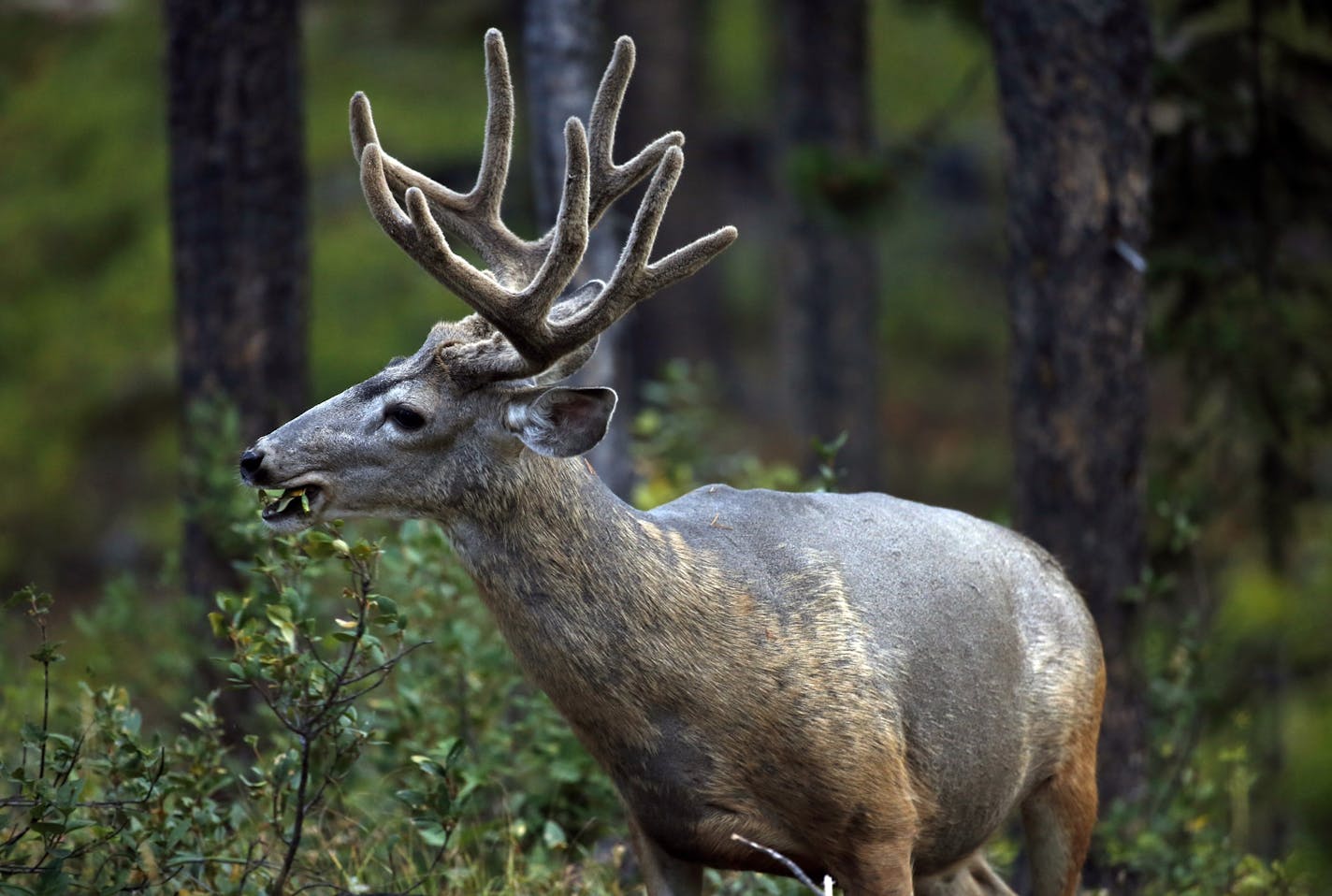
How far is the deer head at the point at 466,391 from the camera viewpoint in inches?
181

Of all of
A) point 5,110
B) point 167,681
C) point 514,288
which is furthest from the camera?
point 5,110

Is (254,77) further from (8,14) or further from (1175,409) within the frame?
(1175,409)

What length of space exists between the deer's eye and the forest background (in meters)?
0.36

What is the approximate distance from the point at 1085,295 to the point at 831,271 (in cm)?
779

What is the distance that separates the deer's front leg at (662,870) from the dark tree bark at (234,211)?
3554 mm

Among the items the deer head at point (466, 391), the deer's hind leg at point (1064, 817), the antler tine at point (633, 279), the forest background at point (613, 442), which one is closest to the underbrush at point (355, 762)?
the forest background at point (613, 442)

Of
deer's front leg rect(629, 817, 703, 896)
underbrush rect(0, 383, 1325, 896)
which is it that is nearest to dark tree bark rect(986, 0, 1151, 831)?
underbrush rect(0, 383, 1325, 896)

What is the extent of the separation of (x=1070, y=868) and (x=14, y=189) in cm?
1654

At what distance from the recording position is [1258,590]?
11.2 ft

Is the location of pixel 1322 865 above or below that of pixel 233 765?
above

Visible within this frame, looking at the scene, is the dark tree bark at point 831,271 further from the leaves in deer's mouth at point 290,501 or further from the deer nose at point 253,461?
the deer nose at point 253,461

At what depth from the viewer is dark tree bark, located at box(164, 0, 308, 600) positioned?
762 cm

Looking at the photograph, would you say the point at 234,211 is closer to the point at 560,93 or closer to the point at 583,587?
the point at 560,93

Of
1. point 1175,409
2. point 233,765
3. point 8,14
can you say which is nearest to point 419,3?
point 8,14
